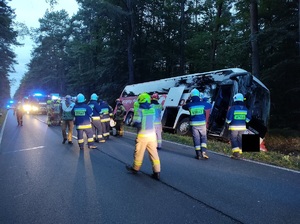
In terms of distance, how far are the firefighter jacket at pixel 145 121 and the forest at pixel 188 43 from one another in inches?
430

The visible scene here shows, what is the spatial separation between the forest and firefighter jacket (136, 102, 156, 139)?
1091 cm

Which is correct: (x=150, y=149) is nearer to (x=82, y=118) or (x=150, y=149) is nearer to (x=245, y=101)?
(x=82, y=118)

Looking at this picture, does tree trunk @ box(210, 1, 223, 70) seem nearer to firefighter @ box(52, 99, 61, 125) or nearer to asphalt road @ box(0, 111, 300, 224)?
firefighter @ box(52, 99, 61, 125)

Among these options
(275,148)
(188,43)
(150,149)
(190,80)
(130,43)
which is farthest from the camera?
(188,43)

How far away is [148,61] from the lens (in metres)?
29.4

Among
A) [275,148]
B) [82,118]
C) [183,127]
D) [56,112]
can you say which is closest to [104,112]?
[82,118]

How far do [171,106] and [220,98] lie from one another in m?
3.35

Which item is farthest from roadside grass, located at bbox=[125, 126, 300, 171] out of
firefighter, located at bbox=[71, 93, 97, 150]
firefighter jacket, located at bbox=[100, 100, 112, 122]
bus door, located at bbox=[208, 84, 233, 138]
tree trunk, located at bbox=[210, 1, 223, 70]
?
tree trunk, located at bbox=[210, 1, 223, 70]

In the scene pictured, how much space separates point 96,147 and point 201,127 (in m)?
3.99

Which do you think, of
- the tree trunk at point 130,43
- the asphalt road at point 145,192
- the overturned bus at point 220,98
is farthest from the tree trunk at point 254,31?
the tree trunk at point 130,43

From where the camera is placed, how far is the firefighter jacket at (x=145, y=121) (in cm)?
615

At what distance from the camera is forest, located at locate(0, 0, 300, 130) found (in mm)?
16047

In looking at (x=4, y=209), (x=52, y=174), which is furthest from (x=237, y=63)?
(x=4, y=209)

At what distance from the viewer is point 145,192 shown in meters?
5.14
